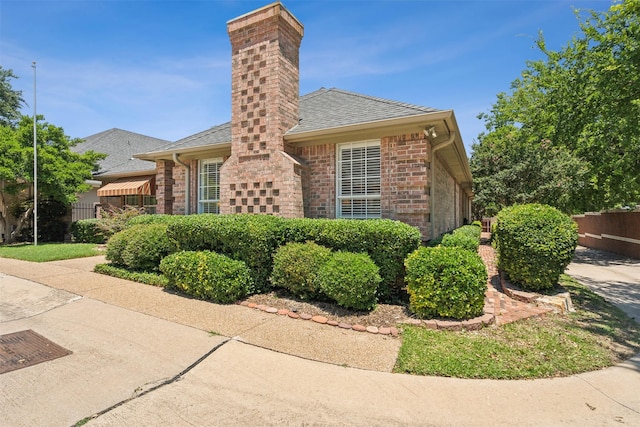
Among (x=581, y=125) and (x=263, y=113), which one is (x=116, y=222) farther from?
(x=581, y=125)

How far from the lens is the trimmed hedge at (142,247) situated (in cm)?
786

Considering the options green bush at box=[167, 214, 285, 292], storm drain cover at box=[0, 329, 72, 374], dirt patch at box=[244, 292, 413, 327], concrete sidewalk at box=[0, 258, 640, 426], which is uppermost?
green bush at box=[167, 214, 285, 292]

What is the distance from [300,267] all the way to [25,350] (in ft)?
12.6

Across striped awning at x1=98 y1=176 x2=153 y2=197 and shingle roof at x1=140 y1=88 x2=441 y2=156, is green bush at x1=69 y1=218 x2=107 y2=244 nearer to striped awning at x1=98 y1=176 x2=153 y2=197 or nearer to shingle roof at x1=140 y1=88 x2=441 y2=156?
striped awning at x1=98 y1=176 x2=153 y2=197

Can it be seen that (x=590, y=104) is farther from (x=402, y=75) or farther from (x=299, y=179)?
(x=299, y=179)

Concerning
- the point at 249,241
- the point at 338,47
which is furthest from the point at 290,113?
the point at 249,241

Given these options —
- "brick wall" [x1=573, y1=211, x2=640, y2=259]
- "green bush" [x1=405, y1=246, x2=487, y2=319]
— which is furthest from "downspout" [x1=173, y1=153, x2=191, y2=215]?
"brick wall" [x1=573, y1=211, x2=640, y2=259]

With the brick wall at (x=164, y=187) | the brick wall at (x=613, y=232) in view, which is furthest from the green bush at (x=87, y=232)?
the brick wall at (x=613, y=232)

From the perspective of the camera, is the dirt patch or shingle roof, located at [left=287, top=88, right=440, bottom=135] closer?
the dirt patch

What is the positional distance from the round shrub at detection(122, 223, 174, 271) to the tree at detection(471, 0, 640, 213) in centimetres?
1155

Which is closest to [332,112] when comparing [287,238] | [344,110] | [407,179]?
[344,110]

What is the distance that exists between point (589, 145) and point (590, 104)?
7.42ft

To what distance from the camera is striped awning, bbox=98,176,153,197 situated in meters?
14.1

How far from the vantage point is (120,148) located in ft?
66.5
